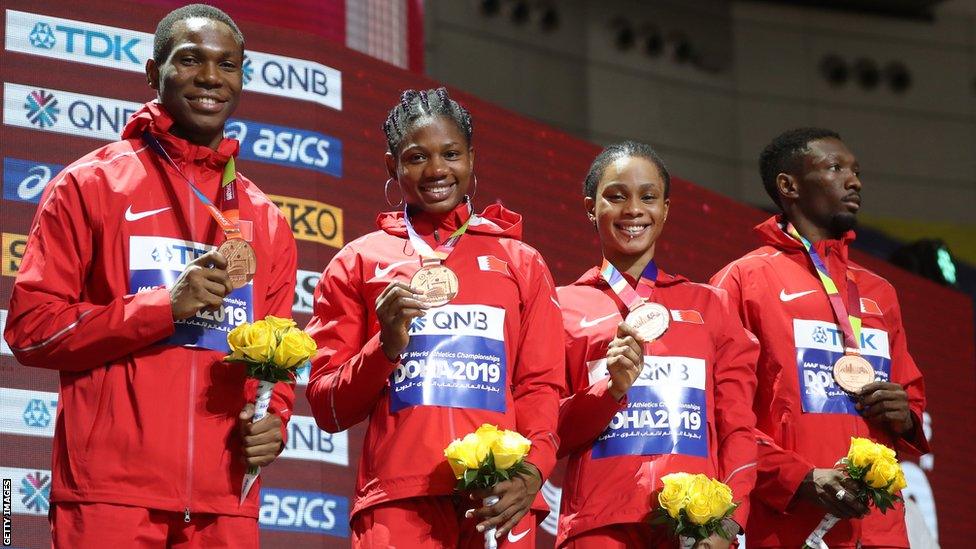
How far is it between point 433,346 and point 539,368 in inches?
10.5

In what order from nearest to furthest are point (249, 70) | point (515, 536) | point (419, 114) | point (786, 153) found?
point (515, 536), point (419, 114), point (786, 153), point (249, 70)

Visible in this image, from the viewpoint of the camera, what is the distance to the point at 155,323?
2.88 m

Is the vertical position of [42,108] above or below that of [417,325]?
above

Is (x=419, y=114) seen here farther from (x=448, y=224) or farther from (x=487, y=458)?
(x=487, y=458)

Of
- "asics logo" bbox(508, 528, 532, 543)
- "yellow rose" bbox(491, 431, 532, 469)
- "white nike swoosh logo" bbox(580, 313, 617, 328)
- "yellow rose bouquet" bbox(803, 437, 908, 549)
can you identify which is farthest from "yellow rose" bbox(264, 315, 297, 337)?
"yellow rose bouquet" bbox(803, 437, 908, 549)

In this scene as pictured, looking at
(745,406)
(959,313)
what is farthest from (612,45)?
(745,406)

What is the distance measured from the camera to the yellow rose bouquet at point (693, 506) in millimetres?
3215

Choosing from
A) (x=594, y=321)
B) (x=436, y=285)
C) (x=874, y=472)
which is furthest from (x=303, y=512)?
(x=874, y=472)

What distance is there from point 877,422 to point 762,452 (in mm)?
389

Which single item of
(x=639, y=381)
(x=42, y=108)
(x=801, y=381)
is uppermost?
(x=42, y=108)

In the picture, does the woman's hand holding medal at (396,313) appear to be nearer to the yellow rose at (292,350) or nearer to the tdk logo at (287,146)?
the yellow rose at (292,350)

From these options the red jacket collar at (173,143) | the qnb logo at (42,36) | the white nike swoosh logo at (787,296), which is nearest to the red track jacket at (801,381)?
the white nike swoosh logo at (787,296)

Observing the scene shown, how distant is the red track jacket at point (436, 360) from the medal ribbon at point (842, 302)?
115cm

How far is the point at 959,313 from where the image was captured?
8.27 meters
